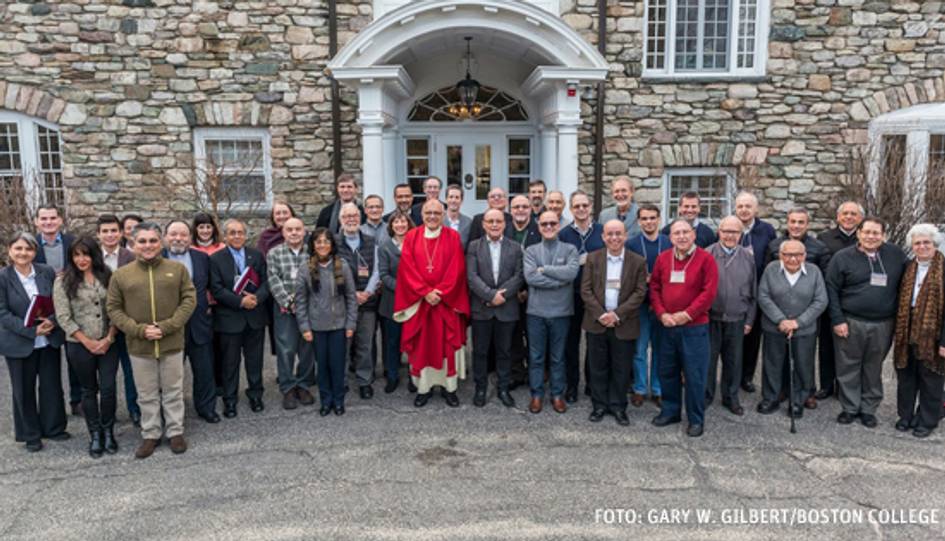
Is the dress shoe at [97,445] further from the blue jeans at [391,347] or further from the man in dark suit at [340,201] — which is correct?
the man in dark suit at [340,201]

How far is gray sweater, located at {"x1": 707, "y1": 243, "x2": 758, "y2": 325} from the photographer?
536 centimetres

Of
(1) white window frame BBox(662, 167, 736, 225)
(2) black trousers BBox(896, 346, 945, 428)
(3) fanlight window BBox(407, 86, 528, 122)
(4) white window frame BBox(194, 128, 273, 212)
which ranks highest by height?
(3) fanlight window BBox(407, 86, 528, 122)

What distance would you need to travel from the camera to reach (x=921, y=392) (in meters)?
5.15

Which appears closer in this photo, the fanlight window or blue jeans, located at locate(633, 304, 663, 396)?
blue jeans, located at locate(633, 304, 663, 396)

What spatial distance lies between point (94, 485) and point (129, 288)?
129 cm

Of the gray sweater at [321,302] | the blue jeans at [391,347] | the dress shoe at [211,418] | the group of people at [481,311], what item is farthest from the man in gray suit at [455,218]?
the dress shoe at [211,418]

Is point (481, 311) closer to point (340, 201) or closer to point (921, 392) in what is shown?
point (340, 201)

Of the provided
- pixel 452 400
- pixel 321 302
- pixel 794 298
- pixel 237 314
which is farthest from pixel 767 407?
pixel 237 314

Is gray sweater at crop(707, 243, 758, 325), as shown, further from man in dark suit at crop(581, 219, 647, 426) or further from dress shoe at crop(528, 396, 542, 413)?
dress shoe at crop(528, 396, 542, 413)

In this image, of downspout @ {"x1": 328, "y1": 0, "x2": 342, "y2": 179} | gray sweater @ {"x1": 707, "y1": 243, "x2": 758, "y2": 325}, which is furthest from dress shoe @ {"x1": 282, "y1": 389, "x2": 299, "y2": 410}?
downspout @ {"x1": 328, "y1": 0, "x2": 342, "y2": 179}

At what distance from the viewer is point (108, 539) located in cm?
377

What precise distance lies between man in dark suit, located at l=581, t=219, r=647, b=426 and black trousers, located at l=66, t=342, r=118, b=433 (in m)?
3.52

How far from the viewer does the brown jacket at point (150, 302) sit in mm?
4617

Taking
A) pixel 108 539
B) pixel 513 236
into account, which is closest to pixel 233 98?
pixel 513 236
